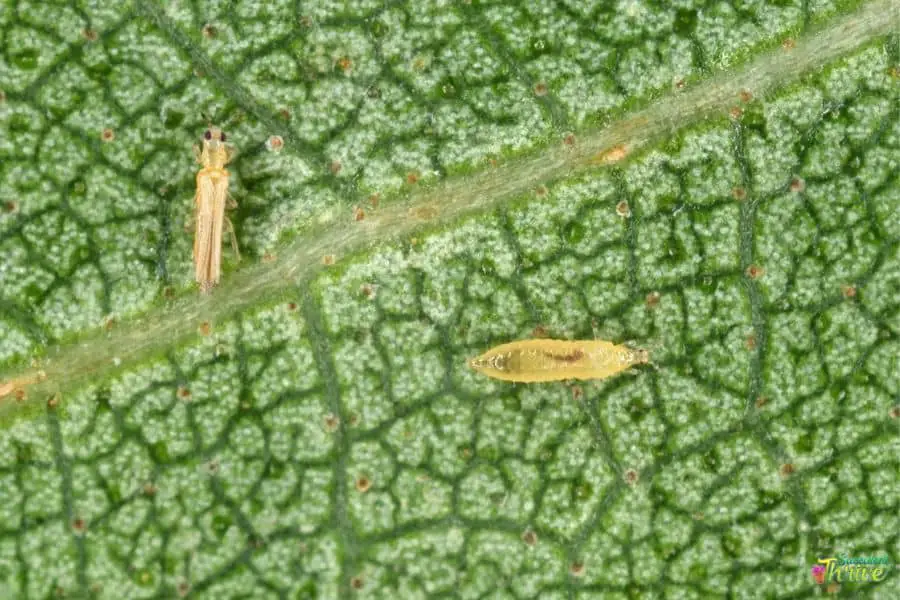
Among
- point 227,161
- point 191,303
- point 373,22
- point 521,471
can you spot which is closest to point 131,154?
point 227,161

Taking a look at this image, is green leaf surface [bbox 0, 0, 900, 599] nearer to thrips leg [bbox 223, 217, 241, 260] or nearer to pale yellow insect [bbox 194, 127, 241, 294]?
thrips leg [bbox 223, 217, 241, 260]

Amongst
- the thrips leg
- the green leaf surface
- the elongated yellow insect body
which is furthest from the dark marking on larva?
the thrips leg

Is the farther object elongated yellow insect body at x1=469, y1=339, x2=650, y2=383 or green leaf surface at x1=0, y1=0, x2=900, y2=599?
green leaf surface at x1=0, y1=0, x2=900, y2=599

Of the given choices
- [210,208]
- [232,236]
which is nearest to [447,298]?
[232,236]

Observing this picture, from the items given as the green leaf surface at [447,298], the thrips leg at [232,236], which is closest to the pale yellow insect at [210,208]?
the thrips leg at [232,236]

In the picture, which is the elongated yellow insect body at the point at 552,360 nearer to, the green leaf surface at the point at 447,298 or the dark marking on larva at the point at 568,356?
the dark marking on larva at the point at 568,356

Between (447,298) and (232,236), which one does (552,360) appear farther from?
(232,236)
